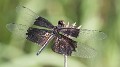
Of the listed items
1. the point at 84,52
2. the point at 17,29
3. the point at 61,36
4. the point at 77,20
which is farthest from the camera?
the point at 77,20

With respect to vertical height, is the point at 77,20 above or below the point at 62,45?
above

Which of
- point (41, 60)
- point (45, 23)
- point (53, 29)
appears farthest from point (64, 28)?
point (41, 60)

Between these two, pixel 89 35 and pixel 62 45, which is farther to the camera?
pixel 89 35

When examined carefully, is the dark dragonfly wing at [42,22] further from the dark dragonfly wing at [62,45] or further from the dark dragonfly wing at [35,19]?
the dark dragonfly wing at [62,45]

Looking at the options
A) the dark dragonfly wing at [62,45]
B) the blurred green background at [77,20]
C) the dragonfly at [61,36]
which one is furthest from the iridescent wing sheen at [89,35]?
the blurred green background at [77,20]

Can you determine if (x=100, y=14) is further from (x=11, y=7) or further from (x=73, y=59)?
(x=11, y=7)

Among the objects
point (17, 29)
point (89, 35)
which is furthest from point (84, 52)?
A: point (17, 29)

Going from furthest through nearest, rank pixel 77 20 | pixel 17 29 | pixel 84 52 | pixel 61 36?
pixel 77 20
pixel 17 29
pixel 84 52
pixel 61 36

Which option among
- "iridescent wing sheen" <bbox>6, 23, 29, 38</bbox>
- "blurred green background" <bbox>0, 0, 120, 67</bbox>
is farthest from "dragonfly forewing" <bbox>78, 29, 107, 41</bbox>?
"blurred green background" <bbox>0, 0, 120, 67</bbox>

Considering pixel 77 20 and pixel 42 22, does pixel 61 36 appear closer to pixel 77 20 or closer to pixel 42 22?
pixel 42 22
